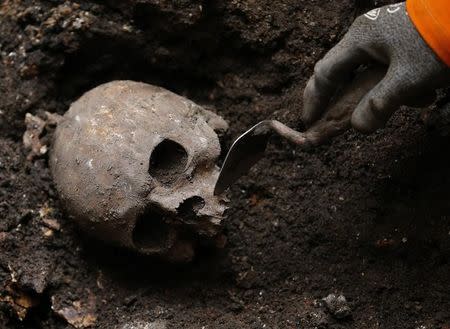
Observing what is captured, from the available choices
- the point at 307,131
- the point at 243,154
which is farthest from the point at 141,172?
the point at 307,131

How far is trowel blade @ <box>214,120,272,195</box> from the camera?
1.63 metres

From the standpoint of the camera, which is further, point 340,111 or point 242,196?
point 242,196

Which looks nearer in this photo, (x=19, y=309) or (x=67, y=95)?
(x=19, y=309)

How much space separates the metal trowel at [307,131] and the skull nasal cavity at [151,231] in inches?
7.6

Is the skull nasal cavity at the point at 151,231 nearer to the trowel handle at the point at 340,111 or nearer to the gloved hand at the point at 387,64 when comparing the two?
the trowel handle at the point at 340,111

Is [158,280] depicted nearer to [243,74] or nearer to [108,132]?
[108,132]

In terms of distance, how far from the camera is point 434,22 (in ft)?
4.36

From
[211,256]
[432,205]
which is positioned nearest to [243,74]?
[211,256]

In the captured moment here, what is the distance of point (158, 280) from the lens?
185cm

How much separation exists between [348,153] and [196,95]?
536mm

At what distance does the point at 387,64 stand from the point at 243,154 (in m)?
0.44

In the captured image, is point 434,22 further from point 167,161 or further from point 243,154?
point 167,161

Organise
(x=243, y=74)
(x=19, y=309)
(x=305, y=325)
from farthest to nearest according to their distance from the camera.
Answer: (x=243, y=74) → (x=19, y=309) → (x=305, y=325)

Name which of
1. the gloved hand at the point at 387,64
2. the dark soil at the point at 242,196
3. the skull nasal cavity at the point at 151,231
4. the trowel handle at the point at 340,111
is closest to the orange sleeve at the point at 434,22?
the gloved hand at the point at 387,64
